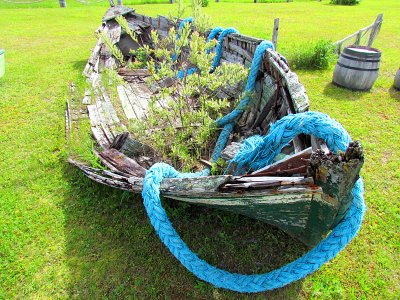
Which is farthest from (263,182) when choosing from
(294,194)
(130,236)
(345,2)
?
(345,2)

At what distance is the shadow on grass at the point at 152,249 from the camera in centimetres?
278

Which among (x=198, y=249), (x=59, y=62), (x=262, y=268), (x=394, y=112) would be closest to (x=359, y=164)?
(x=262, y=268)

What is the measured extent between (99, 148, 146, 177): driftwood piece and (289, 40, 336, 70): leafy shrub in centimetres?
625

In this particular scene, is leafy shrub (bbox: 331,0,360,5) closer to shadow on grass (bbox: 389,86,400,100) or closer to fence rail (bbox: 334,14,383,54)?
fence rail (bbox: 334,14,383,54)

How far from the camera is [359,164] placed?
152 centimetres

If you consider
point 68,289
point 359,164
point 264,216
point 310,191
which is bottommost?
point 68,289

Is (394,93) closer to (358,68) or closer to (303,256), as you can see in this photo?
(358,68)

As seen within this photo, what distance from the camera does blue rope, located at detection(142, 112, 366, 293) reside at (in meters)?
2.01

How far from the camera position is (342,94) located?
653 centimetres

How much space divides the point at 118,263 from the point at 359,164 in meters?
2.50

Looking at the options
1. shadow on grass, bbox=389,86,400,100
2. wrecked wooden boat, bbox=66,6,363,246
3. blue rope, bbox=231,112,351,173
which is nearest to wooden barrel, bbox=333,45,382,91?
shadow on grass, bbox=389,86,400,100

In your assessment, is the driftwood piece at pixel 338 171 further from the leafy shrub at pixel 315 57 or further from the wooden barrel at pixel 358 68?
the leafy shrub at pixel 315 57

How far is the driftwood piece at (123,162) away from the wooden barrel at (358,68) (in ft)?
17.3

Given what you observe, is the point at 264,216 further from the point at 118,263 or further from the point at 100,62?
the point at 100,62
